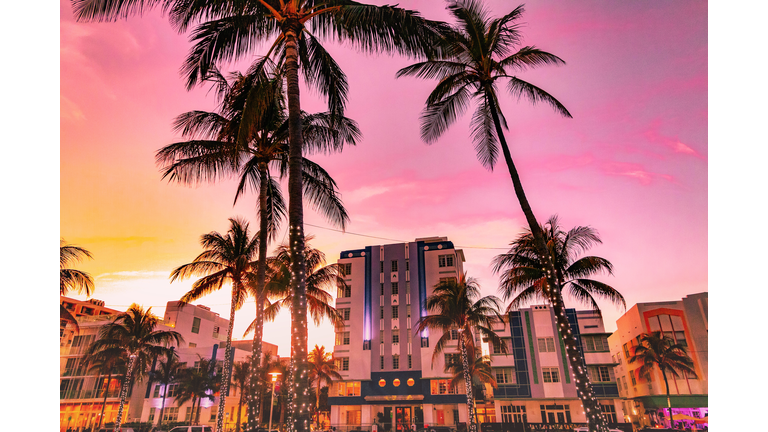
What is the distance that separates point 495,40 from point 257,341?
14024 mm

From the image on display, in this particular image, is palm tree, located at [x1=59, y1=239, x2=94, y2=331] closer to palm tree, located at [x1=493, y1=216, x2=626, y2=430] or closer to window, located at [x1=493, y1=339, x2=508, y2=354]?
palm tree, located at [x1=493, y1=216, x2=626, y2=430]

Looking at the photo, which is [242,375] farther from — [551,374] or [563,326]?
[563,326]

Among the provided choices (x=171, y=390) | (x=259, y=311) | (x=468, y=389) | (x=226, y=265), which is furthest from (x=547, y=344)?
(x=171, y=390)

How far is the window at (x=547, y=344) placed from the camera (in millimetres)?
51812

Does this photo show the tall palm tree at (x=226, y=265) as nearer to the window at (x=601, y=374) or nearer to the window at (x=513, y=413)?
the window at (x=513, y=413)

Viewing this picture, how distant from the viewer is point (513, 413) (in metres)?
51.2

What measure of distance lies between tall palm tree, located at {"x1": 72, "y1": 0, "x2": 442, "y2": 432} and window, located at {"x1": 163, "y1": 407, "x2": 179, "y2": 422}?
6789 cm

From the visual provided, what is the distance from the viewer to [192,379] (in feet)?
198

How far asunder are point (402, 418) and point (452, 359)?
30.5ft
